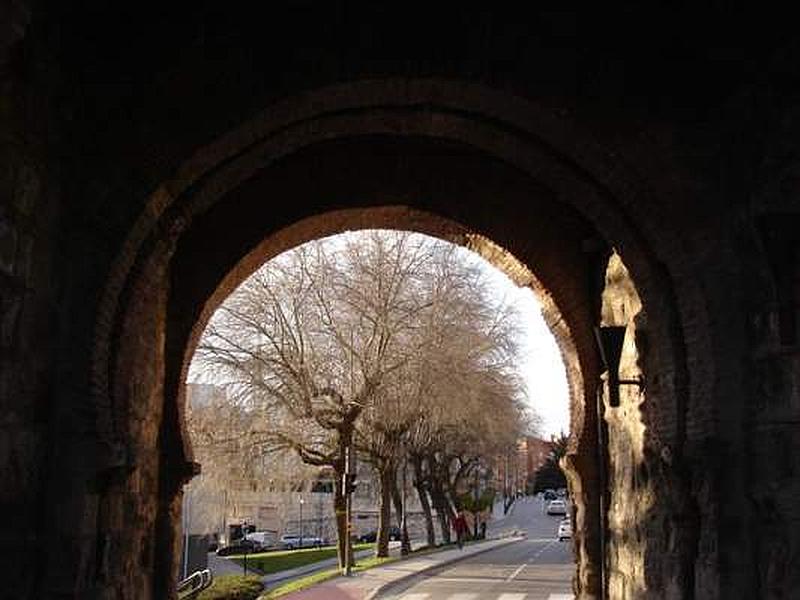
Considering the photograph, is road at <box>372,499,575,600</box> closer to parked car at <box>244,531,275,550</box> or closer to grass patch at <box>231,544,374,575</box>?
grass patch at <box>231,544,374,575</box>

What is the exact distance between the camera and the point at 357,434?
72.6 ft

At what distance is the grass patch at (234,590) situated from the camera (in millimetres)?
14492

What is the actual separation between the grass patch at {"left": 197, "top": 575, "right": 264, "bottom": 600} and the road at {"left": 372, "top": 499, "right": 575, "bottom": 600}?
2149 mm

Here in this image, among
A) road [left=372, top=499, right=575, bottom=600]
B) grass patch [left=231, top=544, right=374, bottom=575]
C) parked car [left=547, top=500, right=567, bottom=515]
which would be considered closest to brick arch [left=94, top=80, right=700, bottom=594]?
road [left=372, top=499, right=575, bottom=600]

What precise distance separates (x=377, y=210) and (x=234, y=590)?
9282mm

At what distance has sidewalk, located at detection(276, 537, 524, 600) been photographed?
1608 cm

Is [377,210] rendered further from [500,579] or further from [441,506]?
[441,506]

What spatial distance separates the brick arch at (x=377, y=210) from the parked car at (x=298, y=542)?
3314 centimetres

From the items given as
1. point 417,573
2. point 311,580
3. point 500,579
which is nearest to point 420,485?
point 417,573

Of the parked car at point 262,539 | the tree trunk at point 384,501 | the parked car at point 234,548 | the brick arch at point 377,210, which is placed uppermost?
the brick arch at point 377,210

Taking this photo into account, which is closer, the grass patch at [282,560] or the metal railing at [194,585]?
the metal railing at [194,585]

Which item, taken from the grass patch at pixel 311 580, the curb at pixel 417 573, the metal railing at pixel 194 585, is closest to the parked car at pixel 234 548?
the curb at pixel 417 573

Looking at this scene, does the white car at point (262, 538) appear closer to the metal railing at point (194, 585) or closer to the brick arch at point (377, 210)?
the metal railing at point (194, 585)

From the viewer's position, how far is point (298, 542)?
39875mm
